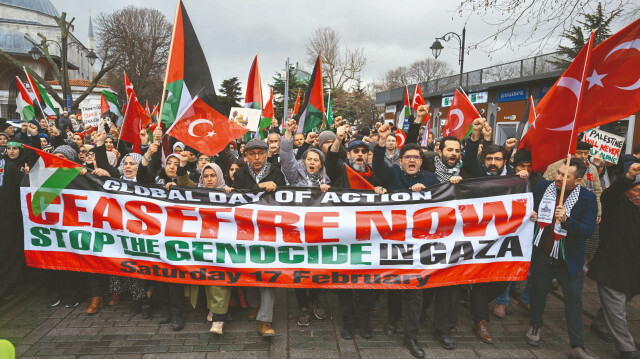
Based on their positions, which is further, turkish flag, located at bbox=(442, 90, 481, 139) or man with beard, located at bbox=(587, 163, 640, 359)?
turkish flag, located at bbox=(442, 90, 481, 139)

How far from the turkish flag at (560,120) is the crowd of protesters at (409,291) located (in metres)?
0.19

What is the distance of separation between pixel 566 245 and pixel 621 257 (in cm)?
54

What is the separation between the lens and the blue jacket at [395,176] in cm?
431

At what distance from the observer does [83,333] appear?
4.10 metres

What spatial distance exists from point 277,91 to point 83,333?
44.4m

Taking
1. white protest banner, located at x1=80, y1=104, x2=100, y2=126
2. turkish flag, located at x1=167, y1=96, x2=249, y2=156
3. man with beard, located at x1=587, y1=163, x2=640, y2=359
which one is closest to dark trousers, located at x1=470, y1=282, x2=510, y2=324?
man with beard, located at x1=587, y1=163, x2=640, y2=359

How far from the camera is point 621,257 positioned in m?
3.87

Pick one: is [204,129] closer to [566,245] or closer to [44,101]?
[566,245]

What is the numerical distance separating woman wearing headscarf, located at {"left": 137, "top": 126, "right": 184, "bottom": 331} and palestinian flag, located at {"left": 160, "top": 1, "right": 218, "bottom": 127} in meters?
0.39

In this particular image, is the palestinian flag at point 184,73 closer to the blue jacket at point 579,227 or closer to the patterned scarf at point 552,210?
the patterned scarf at point 552,210

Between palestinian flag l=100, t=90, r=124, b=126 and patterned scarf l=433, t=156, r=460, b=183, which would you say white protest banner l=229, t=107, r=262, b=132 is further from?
palestinian flag l=100, t=90, r=124, b=126

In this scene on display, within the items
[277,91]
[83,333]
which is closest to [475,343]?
[83,333]

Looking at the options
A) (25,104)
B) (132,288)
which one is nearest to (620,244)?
(132,288)

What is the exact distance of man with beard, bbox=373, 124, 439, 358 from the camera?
3994 millimetres
